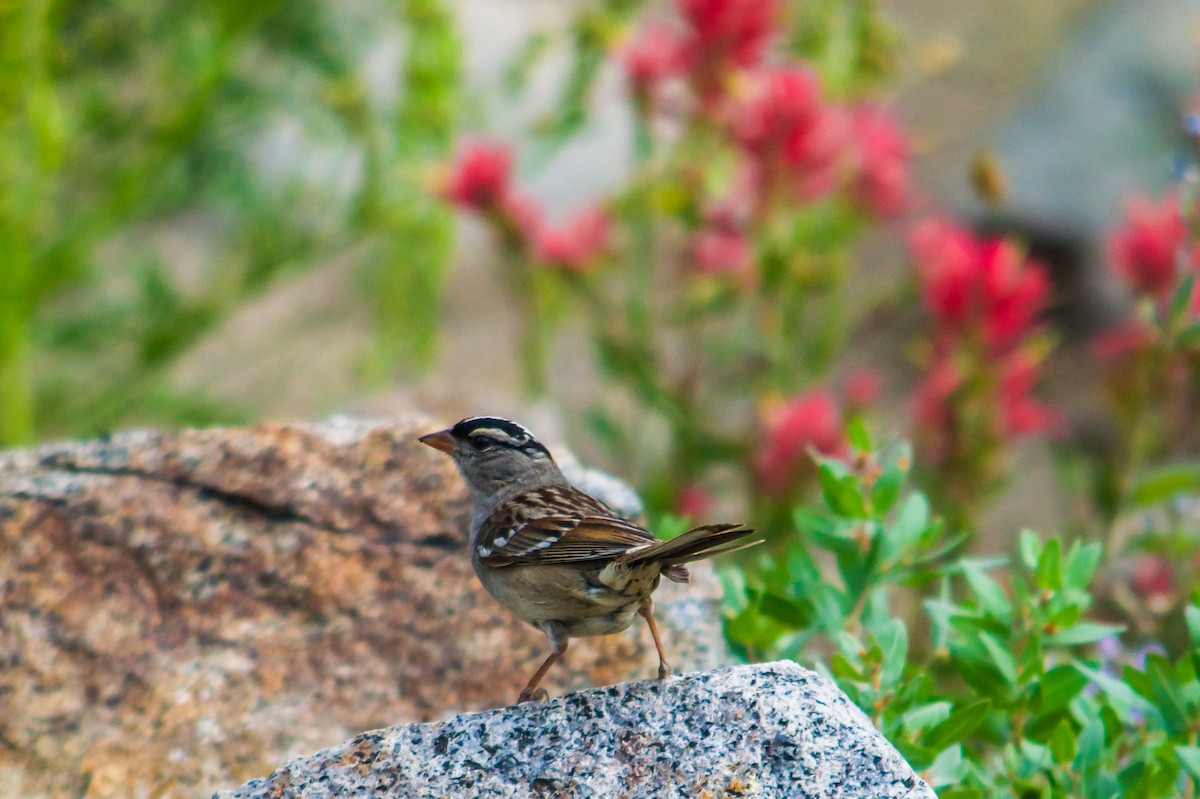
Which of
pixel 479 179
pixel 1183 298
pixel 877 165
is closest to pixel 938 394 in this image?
pixel 877 165

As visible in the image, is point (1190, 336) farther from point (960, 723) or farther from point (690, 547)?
point (690, 547)

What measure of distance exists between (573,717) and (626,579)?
262 millimetres

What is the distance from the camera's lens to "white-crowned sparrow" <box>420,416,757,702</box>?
2.16m

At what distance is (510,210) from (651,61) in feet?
2.47

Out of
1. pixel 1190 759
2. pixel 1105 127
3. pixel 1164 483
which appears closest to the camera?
pixel 1190 759

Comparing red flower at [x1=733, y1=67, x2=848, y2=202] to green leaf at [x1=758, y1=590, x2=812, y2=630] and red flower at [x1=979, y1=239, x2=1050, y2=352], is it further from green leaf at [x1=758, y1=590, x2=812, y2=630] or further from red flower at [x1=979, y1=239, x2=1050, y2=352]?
green leaf at [x1=758, y1=590, x2=812, y2=630]

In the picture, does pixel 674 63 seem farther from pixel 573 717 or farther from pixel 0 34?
pixel 573 717

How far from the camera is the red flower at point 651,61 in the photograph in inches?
184

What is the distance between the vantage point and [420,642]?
9.05 ft

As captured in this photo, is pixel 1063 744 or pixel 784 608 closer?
pixel 1063 744

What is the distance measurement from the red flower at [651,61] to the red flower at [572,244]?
0.53 meters

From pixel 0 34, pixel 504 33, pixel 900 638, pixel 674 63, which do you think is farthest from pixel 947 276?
pixel 504 33

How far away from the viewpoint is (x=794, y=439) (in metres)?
4.52

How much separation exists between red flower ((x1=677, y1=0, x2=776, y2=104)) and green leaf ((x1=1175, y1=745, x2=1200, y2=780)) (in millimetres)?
3064
